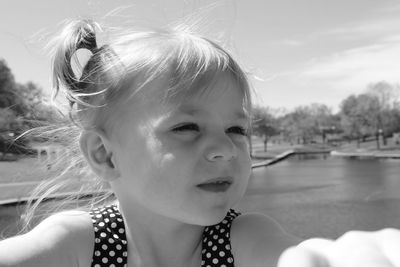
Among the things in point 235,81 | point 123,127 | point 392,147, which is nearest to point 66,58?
point 123,127

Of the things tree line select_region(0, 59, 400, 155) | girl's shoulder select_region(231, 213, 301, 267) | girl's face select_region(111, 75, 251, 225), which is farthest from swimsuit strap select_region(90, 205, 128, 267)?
tree line select_region(0, 59, 400, 155)

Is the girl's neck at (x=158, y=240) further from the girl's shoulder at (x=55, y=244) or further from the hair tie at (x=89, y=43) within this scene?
the hair tie at (x=89, y=43)

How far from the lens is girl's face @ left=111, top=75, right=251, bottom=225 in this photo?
72 centimetres

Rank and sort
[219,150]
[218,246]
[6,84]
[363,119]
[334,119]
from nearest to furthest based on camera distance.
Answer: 1. [219,150]
2. [218,246]
3. [6,84]
4. [363,119]
5. [334,119]

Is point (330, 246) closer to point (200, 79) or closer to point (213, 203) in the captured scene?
point (213, 203)

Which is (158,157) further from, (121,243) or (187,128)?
(121,243)

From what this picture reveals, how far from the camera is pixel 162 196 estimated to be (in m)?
0.75

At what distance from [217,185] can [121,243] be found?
250mm

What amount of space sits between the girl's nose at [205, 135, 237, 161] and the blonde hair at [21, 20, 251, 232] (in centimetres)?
10

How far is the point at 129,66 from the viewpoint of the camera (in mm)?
844

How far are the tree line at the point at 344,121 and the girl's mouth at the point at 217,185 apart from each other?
35.2 m

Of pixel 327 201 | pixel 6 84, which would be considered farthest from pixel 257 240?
pixel 6 84

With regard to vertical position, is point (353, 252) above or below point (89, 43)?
below

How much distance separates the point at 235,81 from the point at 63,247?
0.41 m
